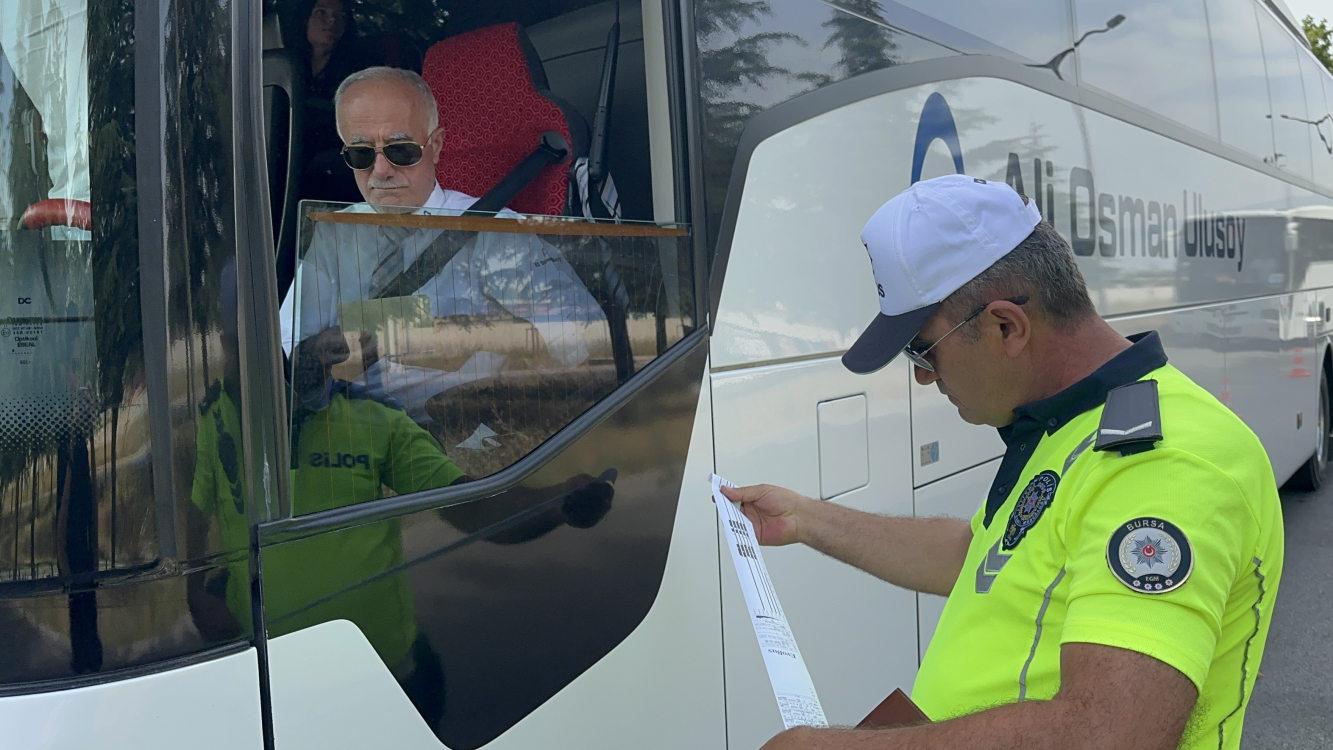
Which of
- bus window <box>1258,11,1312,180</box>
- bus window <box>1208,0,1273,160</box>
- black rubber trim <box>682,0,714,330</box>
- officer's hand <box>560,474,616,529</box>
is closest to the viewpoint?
officer's hand <box>560,474,616,529</box>

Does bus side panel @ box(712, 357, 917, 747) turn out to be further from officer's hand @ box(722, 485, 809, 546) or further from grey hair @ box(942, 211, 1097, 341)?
grey hair @ box(942, 211, 1097, 341)

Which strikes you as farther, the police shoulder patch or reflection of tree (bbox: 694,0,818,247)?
reflection of tree (bbox: 694,0,818,247)

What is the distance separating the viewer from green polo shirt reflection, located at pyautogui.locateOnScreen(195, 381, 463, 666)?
4.67ft

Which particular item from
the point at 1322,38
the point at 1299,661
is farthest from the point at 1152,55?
the point at 1322,38

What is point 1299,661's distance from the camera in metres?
4.87

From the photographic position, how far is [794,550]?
98.0 inches

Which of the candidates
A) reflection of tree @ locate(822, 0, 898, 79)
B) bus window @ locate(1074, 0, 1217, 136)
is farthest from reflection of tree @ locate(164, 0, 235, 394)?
bus window @ locate(1074, 0, 1217, 136)

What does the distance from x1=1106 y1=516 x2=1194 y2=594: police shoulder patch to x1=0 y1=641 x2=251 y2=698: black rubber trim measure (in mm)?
1122

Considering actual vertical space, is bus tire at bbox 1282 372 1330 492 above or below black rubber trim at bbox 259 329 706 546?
below

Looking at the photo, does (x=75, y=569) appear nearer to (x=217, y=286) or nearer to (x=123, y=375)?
(x=123, y=375)

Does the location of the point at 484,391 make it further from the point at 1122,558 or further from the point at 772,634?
the point at 1122,558

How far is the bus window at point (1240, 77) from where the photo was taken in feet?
19.0

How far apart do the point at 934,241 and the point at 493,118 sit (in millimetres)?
1290

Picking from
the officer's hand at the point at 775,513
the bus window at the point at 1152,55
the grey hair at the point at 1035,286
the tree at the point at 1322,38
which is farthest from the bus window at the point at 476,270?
the tree at the point at 1322,38
